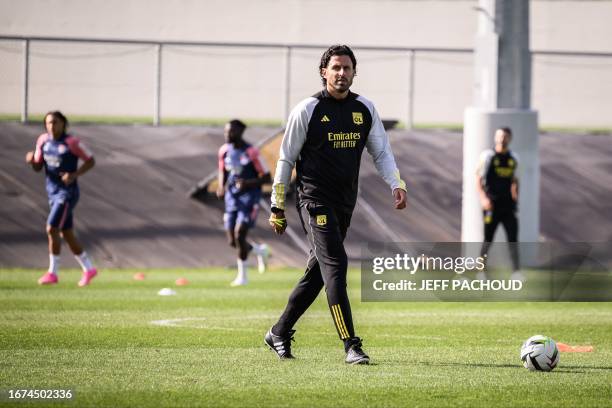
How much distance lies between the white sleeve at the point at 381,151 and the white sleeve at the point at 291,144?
53 centimetres

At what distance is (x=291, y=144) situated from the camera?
10.0 metres

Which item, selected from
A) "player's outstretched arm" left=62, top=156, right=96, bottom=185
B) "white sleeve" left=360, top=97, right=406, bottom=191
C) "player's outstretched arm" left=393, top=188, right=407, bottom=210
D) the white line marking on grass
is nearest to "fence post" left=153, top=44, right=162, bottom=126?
"player's outstretched arm" left=62, top=156, right=96, bottom=185

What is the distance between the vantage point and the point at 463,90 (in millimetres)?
29438

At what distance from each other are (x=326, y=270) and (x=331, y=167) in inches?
30.7

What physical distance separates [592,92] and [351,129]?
19331 millimetres

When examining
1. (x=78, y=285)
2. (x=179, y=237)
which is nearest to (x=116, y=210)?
(x=179, y=237)

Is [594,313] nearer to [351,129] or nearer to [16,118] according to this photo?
[351,129]

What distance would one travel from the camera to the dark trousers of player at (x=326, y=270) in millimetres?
9867

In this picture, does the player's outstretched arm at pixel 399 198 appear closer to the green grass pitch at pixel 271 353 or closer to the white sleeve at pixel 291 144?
the white sleeve at pixel 291 144

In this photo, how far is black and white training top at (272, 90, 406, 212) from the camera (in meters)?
9.98

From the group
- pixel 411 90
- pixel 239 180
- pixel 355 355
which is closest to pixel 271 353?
pixel 355 355

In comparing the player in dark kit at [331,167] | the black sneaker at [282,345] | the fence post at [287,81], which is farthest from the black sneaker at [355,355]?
the fence post at [287,81]

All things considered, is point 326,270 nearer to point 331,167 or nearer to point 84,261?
point 331,167

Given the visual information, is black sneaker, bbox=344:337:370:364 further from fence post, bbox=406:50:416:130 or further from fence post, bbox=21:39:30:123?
fence post, bbox=406:50:416:130
